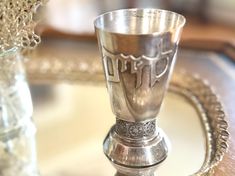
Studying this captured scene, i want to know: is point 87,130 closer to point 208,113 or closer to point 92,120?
point 92,120

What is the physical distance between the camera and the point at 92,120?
2.62ft

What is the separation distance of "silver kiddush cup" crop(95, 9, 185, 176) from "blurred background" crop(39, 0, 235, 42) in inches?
29.4

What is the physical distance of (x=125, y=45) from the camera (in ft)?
1.59

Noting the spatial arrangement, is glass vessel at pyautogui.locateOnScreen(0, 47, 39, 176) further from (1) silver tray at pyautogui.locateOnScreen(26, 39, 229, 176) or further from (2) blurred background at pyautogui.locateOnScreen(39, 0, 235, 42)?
(2) blurred background at pyautogui.locateOnScreen(39, 0, 235, 42)

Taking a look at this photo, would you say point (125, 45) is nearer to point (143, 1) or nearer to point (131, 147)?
point (131, 147)

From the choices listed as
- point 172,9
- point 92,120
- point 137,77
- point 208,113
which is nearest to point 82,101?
point 92,120

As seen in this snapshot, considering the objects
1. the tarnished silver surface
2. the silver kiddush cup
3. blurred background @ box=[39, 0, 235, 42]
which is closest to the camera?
the silver kiddush cup

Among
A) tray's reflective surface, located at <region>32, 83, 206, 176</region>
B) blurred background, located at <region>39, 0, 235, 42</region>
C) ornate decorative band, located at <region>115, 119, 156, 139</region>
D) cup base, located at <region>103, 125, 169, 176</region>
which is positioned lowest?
blurred background, located at <region>39, 0, 235, 42</region>

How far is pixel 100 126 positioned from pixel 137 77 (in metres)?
0.28

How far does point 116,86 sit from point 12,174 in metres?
0.24

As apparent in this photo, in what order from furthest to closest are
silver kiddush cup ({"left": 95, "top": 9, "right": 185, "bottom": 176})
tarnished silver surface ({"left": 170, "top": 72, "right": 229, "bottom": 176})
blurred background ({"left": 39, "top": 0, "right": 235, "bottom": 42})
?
1. blurred background ({"left": 39, "top": 0, "right": 235, "bottom": 42})
2. tarnished silver surface ({"left": 170, "top": 72, "right": 229, "bottom": 176})
3. silver kiddush cup ({"left": 95, "top": 9, "right": 185, "bottom": 176})

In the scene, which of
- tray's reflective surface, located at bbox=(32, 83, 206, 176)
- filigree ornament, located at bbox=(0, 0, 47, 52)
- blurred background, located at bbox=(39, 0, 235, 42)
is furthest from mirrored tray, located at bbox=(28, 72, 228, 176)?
blurred background, located at bbox=(39, 0, 235, 42)

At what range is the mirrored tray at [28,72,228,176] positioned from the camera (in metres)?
0.63

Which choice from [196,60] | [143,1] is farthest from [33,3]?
[143,1]
